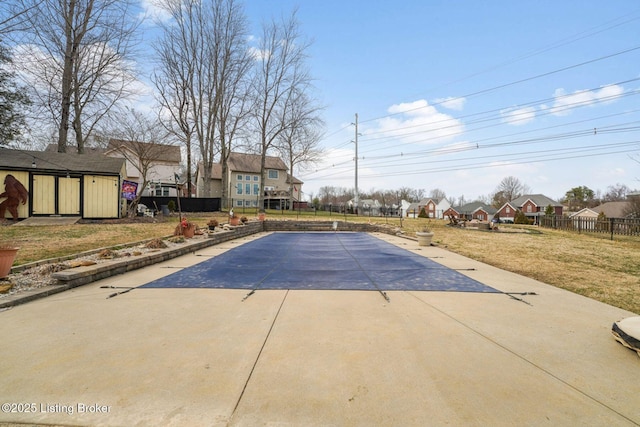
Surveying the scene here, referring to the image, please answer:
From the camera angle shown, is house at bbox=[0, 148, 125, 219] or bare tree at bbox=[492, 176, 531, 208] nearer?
house at bbox=[0, 148, 125, 219]

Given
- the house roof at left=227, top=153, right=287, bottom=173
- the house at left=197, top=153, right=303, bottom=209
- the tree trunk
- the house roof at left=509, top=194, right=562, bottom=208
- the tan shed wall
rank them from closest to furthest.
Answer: the tan shed wall < the tree trunk < the house at left=197, top=153, right=303, bottom=209 < the house roof at left=227, top=153, right=287, bottom=173 < the house roof at left=509, top=194, right=562, bottom=208

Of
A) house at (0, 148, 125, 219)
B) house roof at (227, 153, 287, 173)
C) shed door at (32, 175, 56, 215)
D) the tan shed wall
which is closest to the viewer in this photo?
house at (0, 148, 125, 219)

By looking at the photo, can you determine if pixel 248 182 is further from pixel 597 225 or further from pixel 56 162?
pixel 597 225

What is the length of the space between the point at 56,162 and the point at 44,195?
5.97ft

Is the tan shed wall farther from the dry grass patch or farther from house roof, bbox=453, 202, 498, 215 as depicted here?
house roof, bbox=453, 202, 498, 215

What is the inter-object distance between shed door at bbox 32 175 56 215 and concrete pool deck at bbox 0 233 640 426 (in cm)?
1428

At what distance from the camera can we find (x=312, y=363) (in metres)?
2.52

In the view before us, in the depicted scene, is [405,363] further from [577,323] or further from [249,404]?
[577,323]

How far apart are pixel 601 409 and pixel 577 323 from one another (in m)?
1.99

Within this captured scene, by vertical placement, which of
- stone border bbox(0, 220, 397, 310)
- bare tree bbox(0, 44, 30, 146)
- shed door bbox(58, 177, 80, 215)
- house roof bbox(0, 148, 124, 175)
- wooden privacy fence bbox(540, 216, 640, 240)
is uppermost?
bare tree bbox(0, 44, 30, 146)

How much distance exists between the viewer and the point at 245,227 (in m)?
14.8

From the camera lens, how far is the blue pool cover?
17.0 ft

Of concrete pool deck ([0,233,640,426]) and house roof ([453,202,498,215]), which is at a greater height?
house roof ([453,202,498,215])

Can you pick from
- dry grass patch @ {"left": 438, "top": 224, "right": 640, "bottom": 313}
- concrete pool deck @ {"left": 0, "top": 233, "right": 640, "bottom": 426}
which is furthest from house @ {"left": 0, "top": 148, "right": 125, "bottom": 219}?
dry grass patch @ {"left": 438, "top": 224, "right": 640, "bottom": 313}
